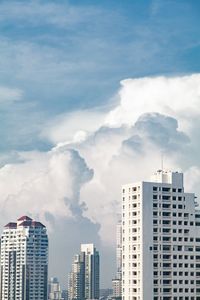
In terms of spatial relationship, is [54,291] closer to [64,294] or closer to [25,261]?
[64,294]

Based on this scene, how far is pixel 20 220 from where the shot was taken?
115 metres

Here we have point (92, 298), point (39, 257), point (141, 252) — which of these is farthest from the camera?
point (92, 298)

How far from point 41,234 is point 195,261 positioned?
61584 mm

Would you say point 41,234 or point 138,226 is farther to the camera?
point 41,234

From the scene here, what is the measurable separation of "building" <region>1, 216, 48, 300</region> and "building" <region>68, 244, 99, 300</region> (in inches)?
771

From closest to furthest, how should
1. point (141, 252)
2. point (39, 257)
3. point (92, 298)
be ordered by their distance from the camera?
point (141, 252)
point (39, 257)
point (92, 298)

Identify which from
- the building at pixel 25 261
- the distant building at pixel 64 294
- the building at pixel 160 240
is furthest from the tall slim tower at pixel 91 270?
the building at pixel 160 240

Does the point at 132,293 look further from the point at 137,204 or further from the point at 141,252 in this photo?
the point at 137,204

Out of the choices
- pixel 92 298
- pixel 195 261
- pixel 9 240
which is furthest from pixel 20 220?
pixel 195 261

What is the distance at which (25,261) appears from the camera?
365 feet

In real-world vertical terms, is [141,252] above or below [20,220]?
below

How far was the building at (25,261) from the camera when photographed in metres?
110

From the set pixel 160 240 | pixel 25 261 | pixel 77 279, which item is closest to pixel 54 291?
pixel 77 279

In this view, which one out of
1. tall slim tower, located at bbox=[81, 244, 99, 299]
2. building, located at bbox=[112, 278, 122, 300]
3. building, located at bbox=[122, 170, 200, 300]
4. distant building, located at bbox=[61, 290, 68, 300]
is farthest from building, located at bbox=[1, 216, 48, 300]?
building, located at bbox=[122, 170, 200, 300]
